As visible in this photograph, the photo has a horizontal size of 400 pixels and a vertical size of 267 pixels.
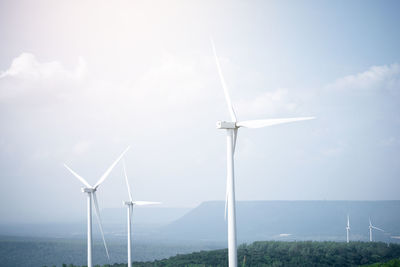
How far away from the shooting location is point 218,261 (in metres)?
115

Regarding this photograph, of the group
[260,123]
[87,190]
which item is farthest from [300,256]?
[260,123]

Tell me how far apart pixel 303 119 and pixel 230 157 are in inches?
201

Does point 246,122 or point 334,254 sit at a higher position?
point 246,122

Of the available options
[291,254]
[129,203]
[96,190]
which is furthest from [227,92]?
[291,254]

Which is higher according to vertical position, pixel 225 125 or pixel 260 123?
pixel 260 123

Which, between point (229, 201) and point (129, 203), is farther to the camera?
point (129, 203)

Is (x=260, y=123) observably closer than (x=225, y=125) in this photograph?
No

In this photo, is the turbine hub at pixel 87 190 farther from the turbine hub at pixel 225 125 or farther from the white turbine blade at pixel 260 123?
the white turbine blade at pixel 260 123

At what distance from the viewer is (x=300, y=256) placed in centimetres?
12475

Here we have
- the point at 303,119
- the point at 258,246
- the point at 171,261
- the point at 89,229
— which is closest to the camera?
the point at 303,119

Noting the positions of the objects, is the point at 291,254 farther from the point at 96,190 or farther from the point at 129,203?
the point at 96,190

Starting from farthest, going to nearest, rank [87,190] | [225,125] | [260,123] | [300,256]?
[300,256]
[87,190]
[260,123]
[225,125]

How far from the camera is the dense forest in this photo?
11362cm

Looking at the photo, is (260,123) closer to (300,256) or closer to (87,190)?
(87,190)
